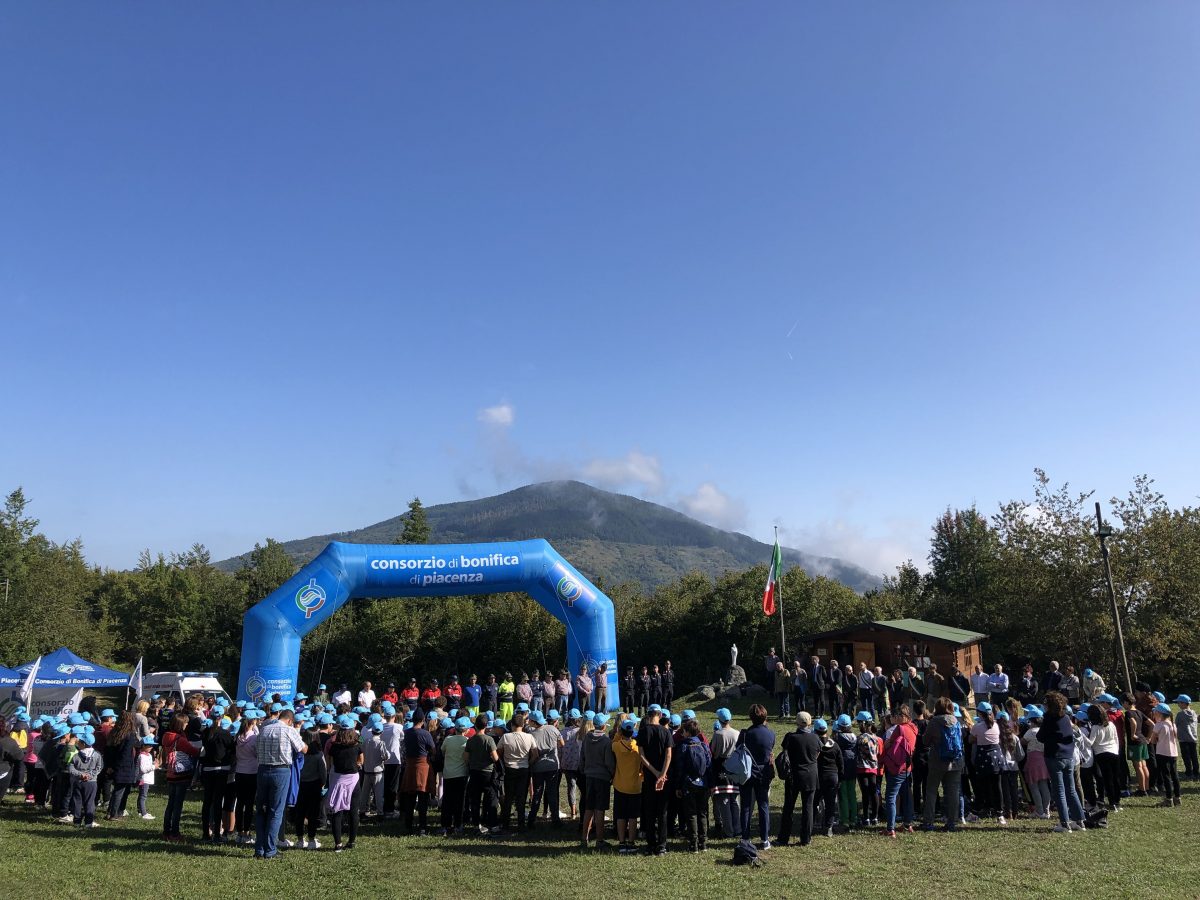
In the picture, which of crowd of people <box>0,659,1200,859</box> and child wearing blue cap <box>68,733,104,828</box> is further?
child wearing blue cap <box>68,733,104,828</box>

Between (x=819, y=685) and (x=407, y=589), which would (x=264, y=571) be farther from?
(x=819, y=685)

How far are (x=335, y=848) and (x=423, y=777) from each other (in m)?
1.27

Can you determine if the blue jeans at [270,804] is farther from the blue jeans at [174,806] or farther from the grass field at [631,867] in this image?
the blue jeans at [174,806]

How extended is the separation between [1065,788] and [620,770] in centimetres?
548

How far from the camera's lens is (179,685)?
24.9 meters

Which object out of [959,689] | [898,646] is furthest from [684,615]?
[959,689]

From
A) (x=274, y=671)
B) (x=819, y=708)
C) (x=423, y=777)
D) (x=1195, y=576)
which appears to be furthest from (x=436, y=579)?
(x=1195, y=576)

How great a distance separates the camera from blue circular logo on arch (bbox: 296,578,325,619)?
67.4 ft

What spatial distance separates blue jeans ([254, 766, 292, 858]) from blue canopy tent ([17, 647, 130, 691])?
11898mm

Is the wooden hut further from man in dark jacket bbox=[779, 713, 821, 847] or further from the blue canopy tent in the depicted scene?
the blue canopy tent

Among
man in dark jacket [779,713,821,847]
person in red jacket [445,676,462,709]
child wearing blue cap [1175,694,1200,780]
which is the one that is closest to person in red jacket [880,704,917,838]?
man in dark jacket [779,713,821,847]

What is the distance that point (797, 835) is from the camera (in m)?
9.76

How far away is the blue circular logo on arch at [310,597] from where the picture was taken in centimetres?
2053

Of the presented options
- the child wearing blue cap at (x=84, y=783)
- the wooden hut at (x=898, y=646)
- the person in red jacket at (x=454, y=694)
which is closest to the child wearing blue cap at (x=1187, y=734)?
the wooden hut at (x=898, y=646)
